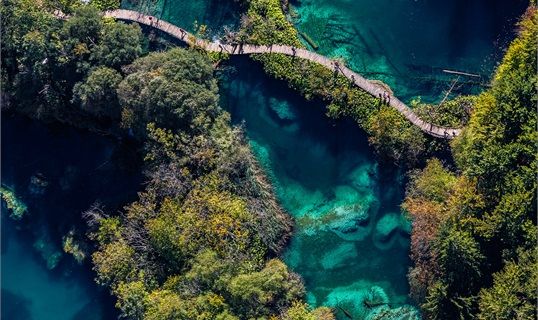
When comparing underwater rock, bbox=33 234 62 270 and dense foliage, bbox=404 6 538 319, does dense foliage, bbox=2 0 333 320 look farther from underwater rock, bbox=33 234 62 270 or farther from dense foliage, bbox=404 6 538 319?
dense foliage, bbox=404 6 538 319

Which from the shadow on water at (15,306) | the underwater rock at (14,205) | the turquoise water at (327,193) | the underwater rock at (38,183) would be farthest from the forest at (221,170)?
the shadow on water at (15,306)

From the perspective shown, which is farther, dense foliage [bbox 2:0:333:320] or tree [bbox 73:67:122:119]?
tree [bbox 73:67:122:119]

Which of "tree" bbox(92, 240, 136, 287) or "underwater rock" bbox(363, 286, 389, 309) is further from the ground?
"underwater rock" bbox(363, 286, 389, 309)

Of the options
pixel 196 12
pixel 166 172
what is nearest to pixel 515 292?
pixel 166 172

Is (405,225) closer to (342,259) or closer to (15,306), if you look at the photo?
(342,259)

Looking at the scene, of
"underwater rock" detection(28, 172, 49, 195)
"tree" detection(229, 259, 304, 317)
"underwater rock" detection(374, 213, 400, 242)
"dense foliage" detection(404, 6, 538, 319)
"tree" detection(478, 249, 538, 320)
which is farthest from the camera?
"underwater rock" detection(28, 172, 49, 195)

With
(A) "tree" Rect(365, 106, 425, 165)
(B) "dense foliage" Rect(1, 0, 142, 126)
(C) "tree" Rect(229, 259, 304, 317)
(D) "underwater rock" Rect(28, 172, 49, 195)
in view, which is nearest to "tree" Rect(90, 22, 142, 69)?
(B) "dense foliage" Rect(1, 0, 142, 126)

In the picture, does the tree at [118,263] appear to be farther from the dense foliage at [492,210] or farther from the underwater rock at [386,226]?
the dense foliage at [492,210]

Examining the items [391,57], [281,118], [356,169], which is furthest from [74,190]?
[391,57]
